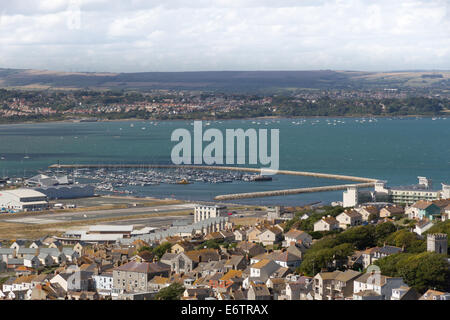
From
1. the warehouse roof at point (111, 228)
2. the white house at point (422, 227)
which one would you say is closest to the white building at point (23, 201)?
the warehouse roof at point (111, 228)

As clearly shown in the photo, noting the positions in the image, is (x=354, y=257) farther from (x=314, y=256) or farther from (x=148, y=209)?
(x=148, y=209)

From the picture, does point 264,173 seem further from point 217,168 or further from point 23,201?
point 23,201

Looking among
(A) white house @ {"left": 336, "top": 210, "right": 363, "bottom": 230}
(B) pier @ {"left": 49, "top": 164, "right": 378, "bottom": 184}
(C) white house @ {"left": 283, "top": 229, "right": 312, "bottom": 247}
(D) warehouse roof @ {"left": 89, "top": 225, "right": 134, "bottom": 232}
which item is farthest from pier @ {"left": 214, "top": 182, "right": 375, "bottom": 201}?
(C) white house @ {"left": 283, "top": 229, "right": 312, "bottom": 247}

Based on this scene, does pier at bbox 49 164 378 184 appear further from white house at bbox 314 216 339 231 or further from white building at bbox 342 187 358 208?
white house at bbox 314 216 339 231

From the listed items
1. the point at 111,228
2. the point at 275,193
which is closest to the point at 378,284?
the point at 111,228
